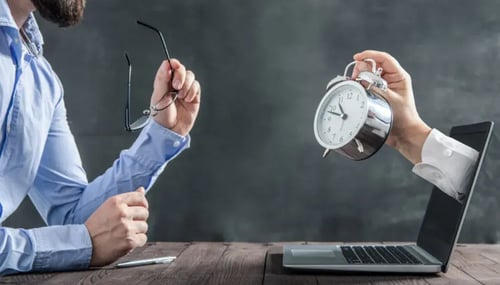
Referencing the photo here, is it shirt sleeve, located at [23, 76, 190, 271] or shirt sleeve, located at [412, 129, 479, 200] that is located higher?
shirt sleeve, located at [412, 129, 479, 200]

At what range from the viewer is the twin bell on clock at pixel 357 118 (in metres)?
1.31

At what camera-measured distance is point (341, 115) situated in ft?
4.50

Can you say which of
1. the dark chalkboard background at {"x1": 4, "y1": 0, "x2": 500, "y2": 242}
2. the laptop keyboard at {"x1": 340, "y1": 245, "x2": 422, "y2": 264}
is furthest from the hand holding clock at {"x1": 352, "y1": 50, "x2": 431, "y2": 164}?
the dark chalkboard background at {"x1": 4, "y1": 0, "x2": 500, "y2": 242}

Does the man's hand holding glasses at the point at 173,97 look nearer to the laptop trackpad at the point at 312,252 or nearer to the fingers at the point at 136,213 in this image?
the fingers at the point at 136,213

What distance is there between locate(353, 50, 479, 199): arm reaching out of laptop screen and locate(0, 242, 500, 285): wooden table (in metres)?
0.20

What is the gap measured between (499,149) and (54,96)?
5.72ft

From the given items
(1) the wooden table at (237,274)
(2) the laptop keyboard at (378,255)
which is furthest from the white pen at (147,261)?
(2) the laptop keyboard at (378,255)

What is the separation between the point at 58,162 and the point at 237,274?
732mm

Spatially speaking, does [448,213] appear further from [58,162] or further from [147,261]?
[58,162]

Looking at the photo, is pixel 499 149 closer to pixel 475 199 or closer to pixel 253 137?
pixel 475 199

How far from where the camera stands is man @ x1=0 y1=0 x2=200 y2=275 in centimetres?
128

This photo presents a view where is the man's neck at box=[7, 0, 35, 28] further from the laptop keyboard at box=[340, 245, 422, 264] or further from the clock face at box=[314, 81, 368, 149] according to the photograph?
the laptop keyboard at box=[340, 245, 422, 264]

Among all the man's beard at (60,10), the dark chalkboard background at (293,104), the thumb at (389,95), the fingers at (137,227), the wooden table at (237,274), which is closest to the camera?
the wooden table at (237,274)

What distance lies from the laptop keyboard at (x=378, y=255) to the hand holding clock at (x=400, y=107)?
23 cm
